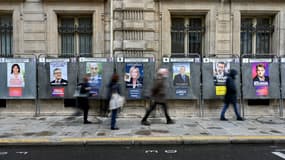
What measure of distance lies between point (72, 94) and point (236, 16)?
675 centimetres

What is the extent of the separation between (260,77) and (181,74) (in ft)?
9.01

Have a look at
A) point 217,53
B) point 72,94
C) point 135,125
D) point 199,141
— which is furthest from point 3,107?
point 217,53

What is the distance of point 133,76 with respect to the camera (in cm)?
1112

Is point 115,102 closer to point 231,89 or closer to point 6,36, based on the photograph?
point 231,89

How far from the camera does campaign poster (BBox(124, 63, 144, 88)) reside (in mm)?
11125

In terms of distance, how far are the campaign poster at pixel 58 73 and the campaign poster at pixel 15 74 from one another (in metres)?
0.98

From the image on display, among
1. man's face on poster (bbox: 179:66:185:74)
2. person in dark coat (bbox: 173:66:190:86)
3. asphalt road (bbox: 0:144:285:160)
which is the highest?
man's face on poster (bbox: 179:66:185:74)

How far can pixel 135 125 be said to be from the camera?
32.2ft

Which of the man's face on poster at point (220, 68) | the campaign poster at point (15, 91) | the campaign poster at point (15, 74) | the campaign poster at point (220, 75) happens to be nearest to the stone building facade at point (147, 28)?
the campaign poster at point (220, 75)

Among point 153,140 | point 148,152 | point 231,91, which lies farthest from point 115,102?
point 231,91

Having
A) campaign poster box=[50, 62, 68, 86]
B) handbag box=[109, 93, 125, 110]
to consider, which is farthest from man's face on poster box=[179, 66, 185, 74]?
campaign poster box=[50, 62, 68, 86]

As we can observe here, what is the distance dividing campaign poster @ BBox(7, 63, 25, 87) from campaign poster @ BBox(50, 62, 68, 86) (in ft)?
3.22

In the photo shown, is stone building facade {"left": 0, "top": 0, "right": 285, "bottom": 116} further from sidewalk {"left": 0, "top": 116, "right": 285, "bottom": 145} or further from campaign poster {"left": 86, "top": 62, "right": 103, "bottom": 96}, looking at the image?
sidewalk {"left": 0, "top": 116, "right": 285, "bottom": 145}

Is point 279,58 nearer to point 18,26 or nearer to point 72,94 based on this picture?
point 72,94
